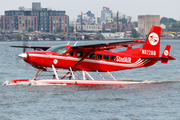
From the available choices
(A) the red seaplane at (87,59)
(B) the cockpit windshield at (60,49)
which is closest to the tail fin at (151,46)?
(A) the red seaplane at (87,59)

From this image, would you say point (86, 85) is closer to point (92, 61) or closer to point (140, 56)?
point (92, 61)

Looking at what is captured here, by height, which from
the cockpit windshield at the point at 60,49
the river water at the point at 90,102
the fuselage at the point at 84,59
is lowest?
the river water at the point at 90,102

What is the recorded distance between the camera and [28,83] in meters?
21.8

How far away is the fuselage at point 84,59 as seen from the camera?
68.3 ft

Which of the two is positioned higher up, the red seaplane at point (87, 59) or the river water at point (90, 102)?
the red seaplane at point (87, 59)

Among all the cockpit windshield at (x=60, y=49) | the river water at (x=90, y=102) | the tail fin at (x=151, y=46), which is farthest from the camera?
the tail fin at (x=151, y=46)

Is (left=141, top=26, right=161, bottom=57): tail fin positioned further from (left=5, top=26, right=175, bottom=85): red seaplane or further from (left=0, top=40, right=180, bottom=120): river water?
(left=0, top=40, right=180, bottom=120): river water

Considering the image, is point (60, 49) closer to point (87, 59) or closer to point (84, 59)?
point (84, 59)

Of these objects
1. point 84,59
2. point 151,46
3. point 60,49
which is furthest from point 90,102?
point 151,46

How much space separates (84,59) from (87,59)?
19 centimetres

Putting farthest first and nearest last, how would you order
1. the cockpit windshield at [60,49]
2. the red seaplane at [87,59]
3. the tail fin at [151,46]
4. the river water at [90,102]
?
the tail fin at [151,46]
the cockpit windshield at [60,49]
the red seaplane at [87,59]
the river water at [90,102]

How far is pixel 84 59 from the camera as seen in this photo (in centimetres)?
2175

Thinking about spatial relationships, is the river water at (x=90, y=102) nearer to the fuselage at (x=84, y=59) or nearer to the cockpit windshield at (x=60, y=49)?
the fuselage at (x=84, y=59)

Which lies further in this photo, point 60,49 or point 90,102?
point 60,49
